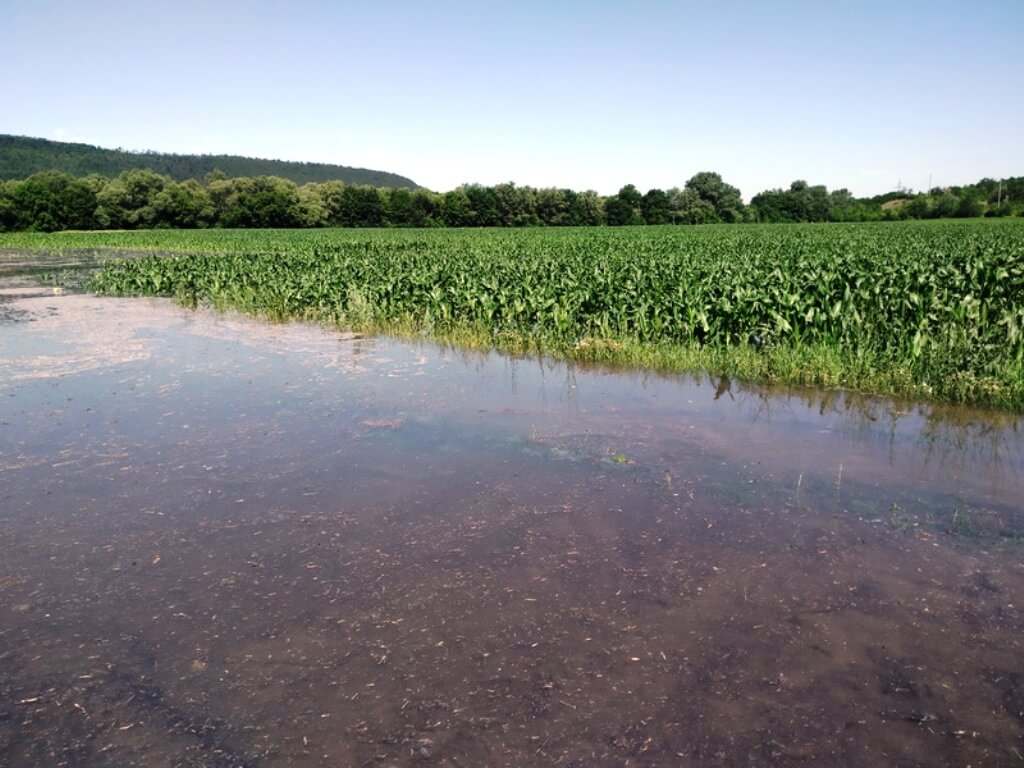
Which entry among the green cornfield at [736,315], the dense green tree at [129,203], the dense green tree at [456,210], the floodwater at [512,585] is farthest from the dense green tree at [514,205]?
the floodwater at [512,585]

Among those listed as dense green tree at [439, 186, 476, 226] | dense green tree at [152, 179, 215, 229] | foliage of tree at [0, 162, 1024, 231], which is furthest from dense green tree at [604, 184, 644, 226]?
dense green tree at [152, 179, 215, 229]

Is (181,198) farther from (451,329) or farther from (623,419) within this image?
(623,419)

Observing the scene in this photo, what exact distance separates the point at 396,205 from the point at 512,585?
299 ft

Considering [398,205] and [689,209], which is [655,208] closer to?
[689,209]

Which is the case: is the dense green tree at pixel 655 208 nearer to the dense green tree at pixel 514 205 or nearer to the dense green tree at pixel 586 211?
the dense green tree at pixel 586 211

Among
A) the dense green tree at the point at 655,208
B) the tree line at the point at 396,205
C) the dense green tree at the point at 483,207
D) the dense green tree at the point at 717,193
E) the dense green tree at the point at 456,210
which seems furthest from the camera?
the dense green tree at the point at 717,193

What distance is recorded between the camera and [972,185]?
11125 cm

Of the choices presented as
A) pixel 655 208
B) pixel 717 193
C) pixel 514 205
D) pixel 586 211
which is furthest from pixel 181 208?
pixel 717 193

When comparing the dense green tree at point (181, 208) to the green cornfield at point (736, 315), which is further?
the dense green tree at point (181, 208)

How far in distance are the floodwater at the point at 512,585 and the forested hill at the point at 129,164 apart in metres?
139

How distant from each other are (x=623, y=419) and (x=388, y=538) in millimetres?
3567

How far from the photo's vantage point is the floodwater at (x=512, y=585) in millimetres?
3029

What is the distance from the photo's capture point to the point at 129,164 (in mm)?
170875

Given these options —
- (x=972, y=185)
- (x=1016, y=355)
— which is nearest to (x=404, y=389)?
(x=1016, y=355)
